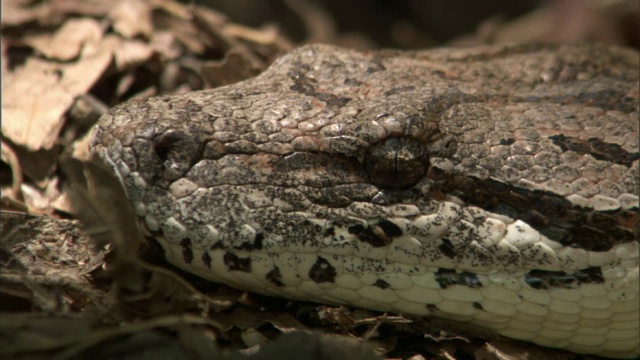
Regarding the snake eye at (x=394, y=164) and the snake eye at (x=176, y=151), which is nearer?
the snake eye at (x=176, y=151)

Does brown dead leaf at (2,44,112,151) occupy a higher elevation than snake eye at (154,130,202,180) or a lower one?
lower

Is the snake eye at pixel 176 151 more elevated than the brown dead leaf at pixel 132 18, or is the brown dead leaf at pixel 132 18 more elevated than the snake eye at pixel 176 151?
the brown dead leaf at pixel 132 18

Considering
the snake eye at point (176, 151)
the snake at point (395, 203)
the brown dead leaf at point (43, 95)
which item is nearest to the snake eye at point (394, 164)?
the snake at point (395, 203)

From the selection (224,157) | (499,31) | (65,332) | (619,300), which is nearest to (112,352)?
(65,332)

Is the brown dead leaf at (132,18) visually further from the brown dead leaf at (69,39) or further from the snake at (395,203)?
the snake at (395,203)

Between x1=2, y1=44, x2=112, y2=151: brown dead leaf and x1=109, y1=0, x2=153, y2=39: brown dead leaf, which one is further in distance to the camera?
x1=109, y1=0, x2=153, y2=39: brown dead leaf

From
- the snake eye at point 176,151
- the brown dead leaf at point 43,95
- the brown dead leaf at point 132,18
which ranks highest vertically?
the brown dead leaf at point 132,18

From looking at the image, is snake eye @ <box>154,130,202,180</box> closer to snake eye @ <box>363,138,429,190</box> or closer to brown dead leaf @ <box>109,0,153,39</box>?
snake eye @ <box>363,138,429,190</box>

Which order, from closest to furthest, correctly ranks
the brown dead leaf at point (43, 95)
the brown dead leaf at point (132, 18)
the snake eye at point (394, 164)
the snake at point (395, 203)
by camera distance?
the snake at point (395, 203) → the snake eye at point (394, 164) → the brown dead leaf at point (43, 95) → the brown dead leaf at point (132, 18)

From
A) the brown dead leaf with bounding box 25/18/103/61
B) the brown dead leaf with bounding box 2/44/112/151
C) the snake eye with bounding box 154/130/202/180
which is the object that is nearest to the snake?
the snake eye with bounding box 154/130/202/180
